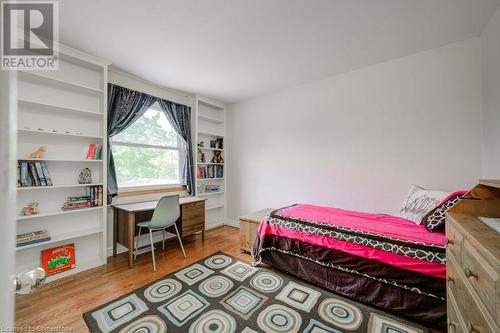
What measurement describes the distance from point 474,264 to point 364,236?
1.04 m

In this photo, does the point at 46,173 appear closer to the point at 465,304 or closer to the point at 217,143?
the point at 217,143

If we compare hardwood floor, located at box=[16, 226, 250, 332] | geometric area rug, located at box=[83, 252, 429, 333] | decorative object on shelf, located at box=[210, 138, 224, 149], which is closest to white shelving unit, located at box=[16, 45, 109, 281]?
hardwood floor, located at box=[16, 226, 250, 332]

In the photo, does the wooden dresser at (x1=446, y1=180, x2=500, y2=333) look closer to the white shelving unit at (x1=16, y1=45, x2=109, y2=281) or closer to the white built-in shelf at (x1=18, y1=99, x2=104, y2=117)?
the white shelving unit at (x1=16, y1=45, x2=109, y2=281)

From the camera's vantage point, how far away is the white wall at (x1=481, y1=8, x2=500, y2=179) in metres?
1.74

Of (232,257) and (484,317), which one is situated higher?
(484,317)

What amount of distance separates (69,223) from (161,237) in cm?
119

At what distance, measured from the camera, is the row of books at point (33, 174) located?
1985 millimetres

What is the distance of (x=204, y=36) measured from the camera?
6.75 feet

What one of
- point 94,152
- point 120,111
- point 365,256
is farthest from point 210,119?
point 365,256

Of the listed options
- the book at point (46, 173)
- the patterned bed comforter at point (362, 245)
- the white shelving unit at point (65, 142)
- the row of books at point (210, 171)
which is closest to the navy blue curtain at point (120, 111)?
the white shelving unit at point (65, 142)

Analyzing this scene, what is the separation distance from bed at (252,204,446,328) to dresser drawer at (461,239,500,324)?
77 cm

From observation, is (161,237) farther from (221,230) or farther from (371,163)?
(371,163)

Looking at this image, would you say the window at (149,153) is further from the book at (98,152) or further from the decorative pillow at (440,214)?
the decorative pillow at (440,214)

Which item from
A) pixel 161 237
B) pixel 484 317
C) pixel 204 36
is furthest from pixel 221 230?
pixel 484 317
